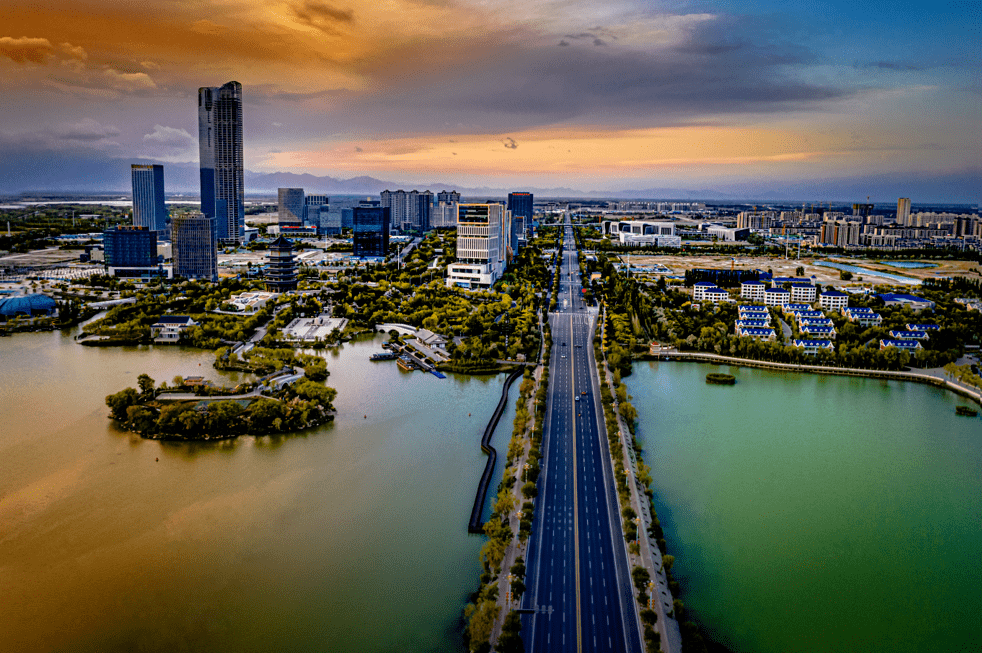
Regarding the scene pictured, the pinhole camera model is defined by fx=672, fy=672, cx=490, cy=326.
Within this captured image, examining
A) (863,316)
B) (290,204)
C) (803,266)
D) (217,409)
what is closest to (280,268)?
(217,409)

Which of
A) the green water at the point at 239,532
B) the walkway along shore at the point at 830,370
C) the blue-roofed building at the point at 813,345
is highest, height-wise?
the blue-roofed building at the point at 813,345

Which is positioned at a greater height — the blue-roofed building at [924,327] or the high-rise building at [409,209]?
the high-rise building at [409,209]

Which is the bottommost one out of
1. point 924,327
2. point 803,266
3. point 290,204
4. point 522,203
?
point 924,327

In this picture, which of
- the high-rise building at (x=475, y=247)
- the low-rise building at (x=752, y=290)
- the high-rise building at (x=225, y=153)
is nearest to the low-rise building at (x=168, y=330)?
the high-rise building at (x=475, y=247)

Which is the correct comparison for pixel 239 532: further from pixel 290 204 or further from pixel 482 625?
pixel 290 204

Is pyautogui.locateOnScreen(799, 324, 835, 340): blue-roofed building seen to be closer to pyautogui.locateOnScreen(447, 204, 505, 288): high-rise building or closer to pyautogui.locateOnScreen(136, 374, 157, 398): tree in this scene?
pyautogui.locateOnScreen(447, 204, 505, 288): high-rise building

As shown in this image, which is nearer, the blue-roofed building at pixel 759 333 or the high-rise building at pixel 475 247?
the blue-roofed building at pixel 759 333

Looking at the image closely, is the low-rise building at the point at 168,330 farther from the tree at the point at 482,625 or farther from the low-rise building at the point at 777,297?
the low-rise building at the point at 777,297

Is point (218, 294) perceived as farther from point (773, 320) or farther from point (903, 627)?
point (903, 627)
